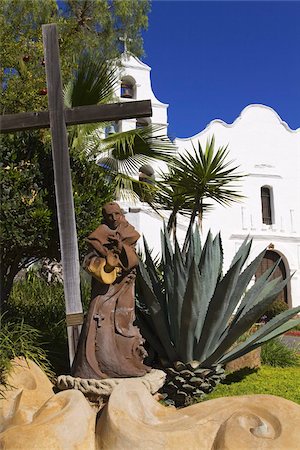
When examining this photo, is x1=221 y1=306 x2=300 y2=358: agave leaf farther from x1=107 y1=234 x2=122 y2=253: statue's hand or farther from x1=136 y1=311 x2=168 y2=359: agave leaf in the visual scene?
x1=107 y1=234 x2=122 y2=253: statue's hand

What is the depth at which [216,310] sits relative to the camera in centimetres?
423

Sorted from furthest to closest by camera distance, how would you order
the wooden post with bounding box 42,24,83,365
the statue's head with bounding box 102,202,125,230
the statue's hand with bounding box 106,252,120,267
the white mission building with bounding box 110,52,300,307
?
1. the white mission building with bounding box 110,52,300,307
2. the wooden post with bounding box 42,24,83,365
3. the statue's head with bounding box 102,202,125,230
4. the statue's hand with bounding box 106,252,120,267

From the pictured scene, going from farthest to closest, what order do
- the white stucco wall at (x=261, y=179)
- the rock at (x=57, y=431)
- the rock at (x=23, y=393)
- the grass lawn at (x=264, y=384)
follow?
1. the white stucco wall at (x=261, y=179)
2. the grass lawn at (x=264, y=384)
3. the rock at (x=23, y=393)
4. the rock at (x=57, y=431)

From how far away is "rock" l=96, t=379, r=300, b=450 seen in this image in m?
2.67

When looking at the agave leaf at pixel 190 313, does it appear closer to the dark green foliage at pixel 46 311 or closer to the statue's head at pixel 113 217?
the statue's head at pixel 113 217

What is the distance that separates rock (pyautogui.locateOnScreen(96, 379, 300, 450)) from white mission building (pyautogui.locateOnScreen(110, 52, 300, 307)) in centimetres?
1343

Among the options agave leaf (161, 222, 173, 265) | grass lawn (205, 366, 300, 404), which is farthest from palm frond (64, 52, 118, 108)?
grass lawn (205, 366, 300, 404)

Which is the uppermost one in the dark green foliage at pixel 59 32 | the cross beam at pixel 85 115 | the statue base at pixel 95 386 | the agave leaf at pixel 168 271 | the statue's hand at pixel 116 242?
the dark green foliage at pixel 59 32

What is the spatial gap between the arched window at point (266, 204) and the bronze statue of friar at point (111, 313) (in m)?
14.2

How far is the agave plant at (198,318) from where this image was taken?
423 centimetres

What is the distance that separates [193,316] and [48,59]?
3071 mm

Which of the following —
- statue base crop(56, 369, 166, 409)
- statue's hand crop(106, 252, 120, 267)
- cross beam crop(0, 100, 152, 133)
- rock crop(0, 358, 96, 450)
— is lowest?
statue base crop(56, 369, 166, 409)

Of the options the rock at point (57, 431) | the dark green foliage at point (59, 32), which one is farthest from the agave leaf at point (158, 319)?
the dark green foliage at point (59, 32)

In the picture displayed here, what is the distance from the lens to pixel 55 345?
5176mm
